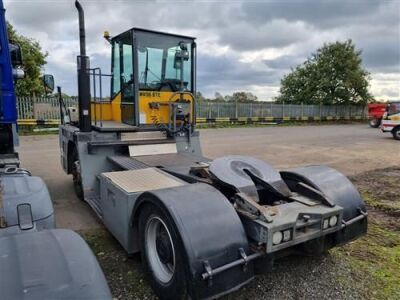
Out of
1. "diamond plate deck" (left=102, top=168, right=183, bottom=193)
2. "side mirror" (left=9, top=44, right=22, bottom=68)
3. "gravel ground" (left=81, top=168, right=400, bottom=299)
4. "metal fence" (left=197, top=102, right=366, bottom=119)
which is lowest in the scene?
"gravel ground" (left=81, top=168, right=400, bottom=299)

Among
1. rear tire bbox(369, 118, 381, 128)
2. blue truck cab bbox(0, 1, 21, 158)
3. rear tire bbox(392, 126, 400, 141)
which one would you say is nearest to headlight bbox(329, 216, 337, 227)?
blue truck cab bbox(0, 1, 21, 158)

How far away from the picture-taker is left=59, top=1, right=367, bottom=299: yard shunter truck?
7.94ft

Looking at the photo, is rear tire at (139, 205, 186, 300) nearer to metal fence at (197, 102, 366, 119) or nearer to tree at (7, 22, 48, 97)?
tree at (7, 22, 48, 97)

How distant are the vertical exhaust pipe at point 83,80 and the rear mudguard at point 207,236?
3098 millimetres

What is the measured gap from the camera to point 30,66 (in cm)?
1856

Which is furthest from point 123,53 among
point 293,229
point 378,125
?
point 378,125

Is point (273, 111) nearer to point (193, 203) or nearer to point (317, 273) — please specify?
point (317, 273)

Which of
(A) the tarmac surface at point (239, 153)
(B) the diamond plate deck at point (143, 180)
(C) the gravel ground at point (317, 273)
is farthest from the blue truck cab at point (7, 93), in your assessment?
(C) the gravel ground at point (317, 273)

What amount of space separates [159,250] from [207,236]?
70cm

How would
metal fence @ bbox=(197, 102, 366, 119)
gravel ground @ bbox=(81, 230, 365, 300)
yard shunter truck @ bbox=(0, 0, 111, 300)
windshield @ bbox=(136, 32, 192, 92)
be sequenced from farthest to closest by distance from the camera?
metal fence @ bbox=(197, 102, 366, 119), windshield @ bbox=(136, 32, 192, 92), gravel ground @ bbox=(81, 230, 365, 300), yard shunter truck @ bbox=(0, 0, 111, 300)

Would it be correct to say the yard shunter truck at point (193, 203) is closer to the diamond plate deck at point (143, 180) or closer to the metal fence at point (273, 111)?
the diamond plate deck at point (143, 180)

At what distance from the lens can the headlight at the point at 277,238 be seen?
8.29 ft

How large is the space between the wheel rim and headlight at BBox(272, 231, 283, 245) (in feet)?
2.60

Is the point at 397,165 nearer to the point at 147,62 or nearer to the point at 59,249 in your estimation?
the point at 147,62
